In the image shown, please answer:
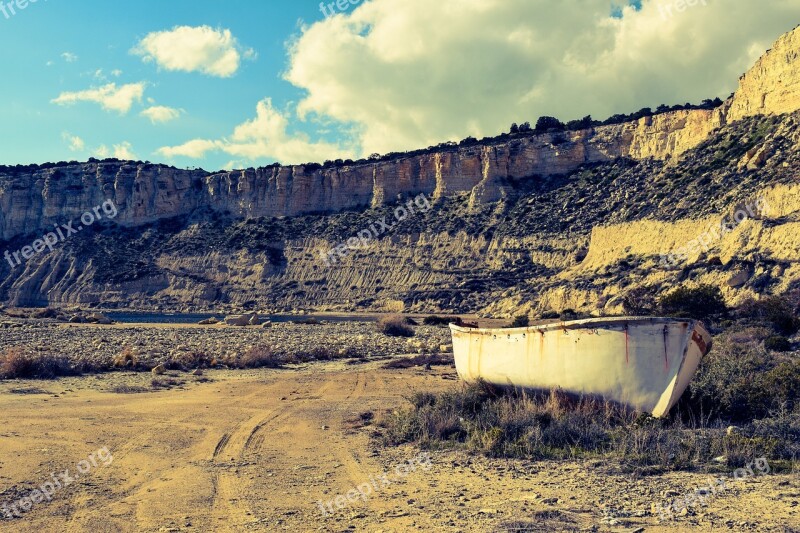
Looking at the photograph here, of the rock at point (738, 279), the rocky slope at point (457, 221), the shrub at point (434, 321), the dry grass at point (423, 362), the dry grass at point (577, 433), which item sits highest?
the rocky slope at point (457, 221)

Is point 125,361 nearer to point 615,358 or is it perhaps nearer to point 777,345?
point 615,358

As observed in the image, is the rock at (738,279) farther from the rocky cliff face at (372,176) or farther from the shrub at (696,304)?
the rocky cliff face at (372,176)

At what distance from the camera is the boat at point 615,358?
8562 millimetres

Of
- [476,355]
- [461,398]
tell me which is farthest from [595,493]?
[476,355]

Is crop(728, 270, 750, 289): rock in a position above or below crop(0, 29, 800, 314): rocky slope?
below

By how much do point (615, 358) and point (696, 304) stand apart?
21.0 metres

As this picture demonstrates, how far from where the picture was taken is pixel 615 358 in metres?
8.91

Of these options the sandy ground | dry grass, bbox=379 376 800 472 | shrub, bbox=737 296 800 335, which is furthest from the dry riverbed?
shrub, bbox=737 296 800 335

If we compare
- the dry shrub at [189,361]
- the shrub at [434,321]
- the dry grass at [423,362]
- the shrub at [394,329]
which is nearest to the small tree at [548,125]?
the shrub at [434,321]

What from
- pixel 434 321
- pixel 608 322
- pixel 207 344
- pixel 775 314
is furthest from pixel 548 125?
pixel 608 322

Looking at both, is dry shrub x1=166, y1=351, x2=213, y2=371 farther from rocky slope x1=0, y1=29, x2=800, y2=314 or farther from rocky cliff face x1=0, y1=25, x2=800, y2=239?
rocky cliff face x1=0, y1=25, x2=800, y2=239

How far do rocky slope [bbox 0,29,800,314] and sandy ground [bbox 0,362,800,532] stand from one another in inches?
1212

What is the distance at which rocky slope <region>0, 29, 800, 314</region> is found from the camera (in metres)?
43.7

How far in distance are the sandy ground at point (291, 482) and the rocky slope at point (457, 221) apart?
3079cm
